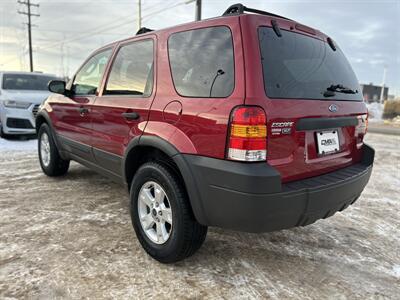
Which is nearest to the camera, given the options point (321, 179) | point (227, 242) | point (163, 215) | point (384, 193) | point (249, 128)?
point (249, 128)

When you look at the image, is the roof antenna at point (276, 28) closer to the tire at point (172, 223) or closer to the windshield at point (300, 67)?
the windshield at point (300, 67)

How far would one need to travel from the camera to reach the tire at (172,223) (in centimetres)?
238

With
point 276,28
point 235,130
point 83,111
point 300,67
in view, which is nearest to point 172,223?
point 235,130

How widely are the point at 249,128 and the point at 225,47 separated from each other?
0.61 m

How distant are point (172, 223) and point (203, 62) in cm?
119

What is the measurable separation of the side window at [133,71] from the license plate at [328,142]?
54.8 inches

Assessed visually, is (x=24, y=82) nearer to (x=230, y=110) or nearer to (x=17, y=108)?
(x=17, y=108)

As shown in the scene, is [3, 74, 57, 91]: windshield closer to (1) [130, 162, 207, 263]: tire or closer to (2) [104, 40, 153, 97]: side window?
(2) [104, 40, 153, 97]: side window

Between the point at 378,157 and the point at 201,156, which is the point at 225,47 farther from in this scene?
the point at 378,157

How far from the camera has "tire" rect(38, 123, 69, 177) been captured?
4.66 m

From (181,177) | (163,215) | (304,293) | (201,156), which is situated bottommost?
(304,293)

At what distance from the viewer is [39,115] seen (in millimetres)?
4895

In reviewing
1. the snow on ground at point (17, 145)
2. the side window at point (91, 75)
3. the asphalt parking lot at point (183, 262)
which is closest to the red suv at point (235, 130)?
the asphalt parking lot at point (183, 262)

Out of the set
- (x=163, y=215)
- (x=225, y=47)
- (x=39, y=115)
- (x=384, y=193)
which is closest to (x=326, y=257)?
(x=163, y=215)
